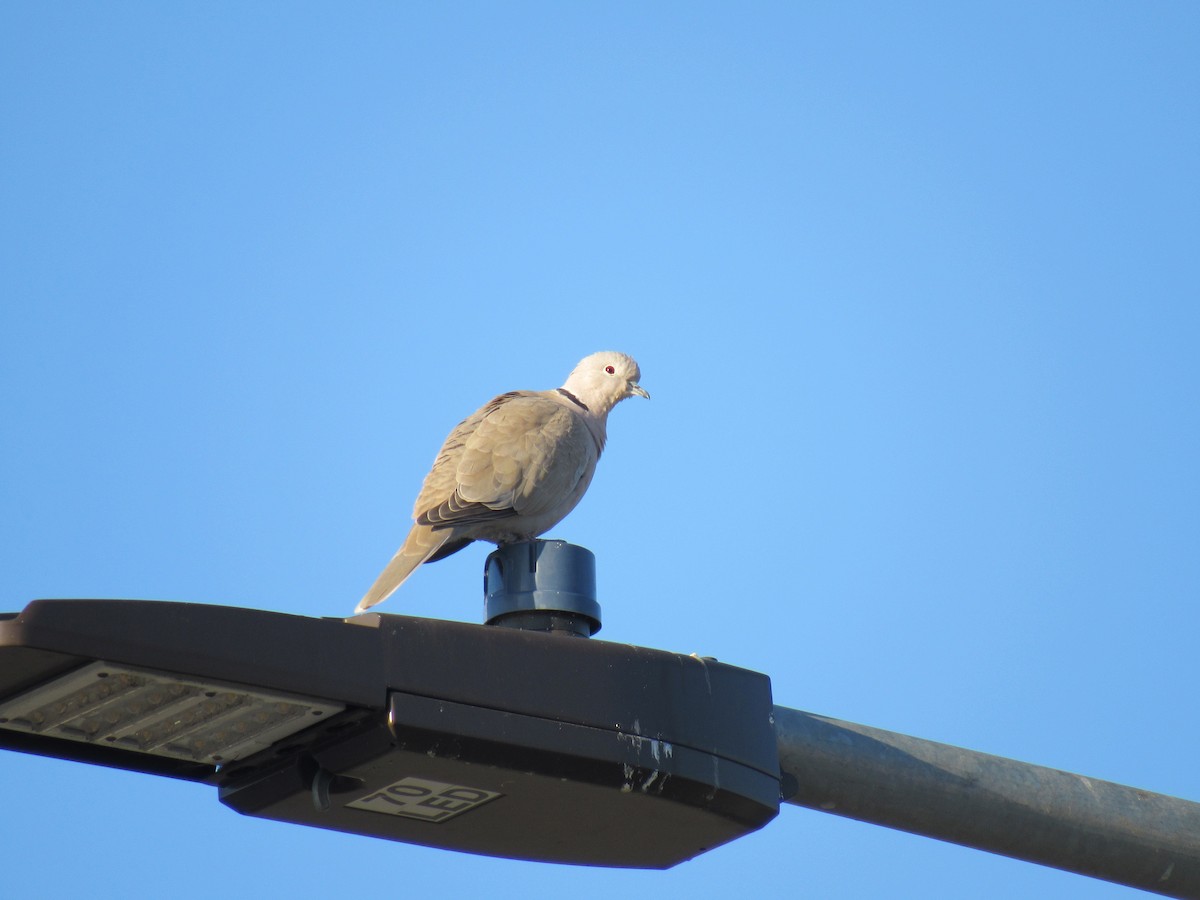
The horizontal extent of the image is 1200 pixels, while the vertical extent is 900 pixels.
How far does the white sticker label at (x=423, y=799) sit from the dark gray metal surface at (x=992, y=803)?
620mm

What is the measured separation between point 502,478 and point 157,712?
3.53 m

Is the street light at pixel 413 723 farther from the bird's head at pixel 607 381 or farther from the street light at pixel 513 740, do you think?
the bird's head at pixel 607 381

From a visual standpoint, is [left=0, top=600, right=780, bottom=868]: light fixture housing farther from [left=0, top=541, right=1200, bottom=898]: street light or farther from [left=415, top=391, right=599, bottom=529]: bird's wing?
[left=415, top=391, right=599, bottom=529]: bird's wing

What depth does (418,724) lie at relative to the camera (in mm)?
2312

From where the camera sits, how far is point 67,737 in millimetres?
2287

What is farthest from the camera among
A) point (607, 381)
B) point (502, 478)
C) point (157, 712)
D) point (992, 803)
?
point (607, 381)

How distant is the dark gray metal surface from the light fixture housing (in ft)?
0.53

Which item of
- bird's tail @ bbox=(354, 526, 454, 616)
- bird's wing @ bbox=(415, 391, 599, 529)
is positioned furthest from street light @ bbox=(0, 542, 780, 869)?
bird's wing @ bbox=(415, 391, 599, 529)

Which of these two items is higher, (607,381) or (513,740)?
(607,381)

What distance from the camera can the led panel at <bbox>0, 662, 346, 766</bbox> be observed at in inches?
83.9

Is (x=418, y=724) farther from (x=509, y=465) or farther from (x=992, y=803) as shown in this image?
(x=509, y=465)

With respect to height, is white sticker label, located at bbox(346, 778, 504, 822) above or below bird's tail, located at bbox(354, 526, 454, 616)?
below

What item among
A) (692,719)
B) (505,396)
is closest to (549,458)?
(505,396)

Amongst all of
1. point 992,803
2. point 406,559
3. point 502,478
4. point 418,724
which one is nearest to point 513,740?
point 418,724
